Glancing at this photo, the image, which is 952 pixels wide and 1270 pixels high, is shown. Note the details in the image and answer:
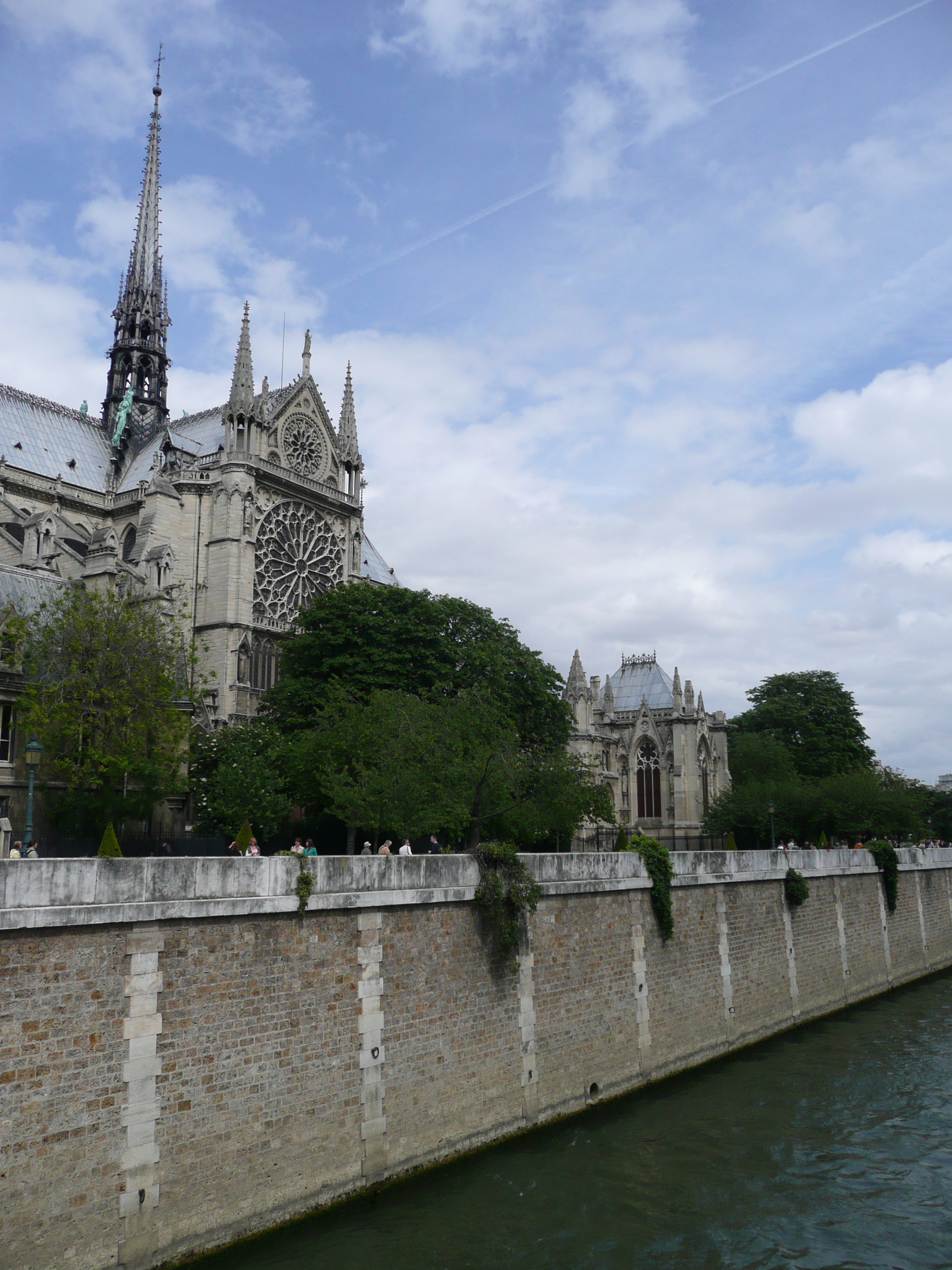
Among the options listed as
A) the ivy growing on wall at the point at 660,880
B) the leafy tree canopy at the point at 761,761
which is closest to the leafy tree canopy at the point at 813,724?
the leafy tree canopy at the point at 761,761

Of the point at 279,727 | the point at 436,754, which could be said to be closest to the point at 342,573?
the point at 279,727

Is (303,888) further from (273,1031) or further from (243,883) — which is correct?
(273,1031)

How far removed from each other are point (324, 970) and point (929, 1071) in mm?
17123

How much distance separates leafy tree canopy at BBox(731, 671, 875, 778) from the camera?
7444cm

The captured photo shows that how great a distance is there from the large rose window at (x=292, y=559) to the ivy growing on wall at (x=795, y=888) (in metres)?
27.9

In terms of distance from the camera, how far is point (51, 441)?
2218 inches

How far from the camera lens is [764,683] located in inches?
3314

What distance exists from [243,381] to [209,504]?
640cm

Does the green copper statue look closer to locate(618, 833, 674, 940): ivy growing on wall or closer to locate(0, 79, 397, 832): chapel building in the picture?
locate(0, 79, 397, 832): chapel building

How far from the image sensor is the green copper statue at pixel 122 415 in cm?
6012

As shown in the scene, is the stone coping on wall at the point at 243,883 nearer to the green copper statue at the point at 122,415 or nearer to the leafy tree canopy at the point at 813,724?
the green copper statue at the point at 122,415

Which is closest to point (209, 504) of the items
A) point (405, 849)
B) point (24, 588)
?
point (24, 588)

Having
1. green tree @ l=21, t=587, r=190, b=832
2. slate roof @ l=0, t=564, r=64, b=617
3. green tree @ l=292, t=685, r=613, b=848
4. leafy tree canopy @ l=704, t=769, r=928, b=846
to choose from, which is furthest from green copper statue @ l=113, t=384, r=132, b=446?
leafy tree canopy @ l=704, t=769, r=928, b=846

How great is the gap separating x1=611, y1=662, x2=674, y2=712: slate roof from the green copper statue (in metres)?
37.4
